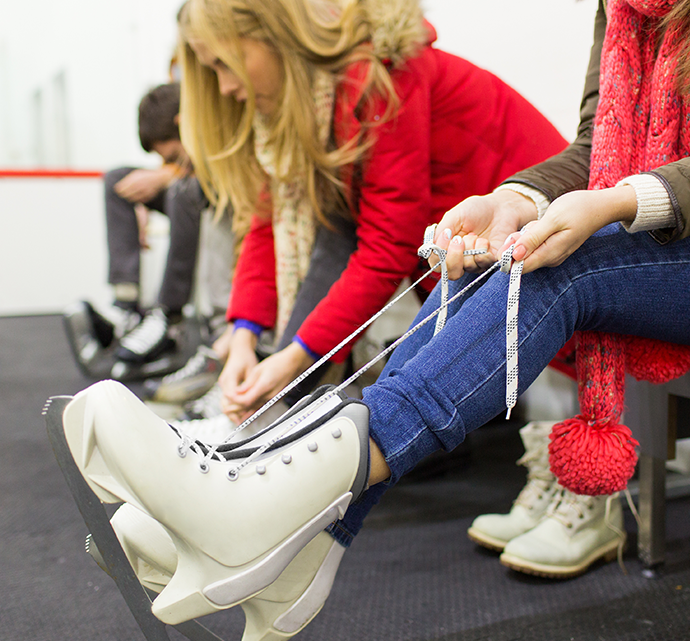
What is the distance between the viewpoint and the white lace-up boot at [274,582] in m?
0.46

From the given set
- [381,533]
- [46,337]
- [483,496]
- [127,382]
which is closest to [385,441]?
[381,533]

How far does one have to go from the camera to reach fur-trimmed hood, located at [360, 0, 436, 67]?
0.78m

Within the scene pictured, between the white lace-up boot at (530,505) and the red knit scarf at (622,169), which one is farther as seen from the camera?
the white lace-up boot at (530,505)

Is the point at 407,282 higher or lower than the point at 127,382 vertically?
higher

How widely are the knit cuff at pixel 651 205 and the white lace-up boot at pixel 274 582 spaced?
360 mm

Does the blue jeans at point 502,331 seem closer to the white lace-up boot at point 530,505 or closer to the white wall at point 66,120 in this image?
the white lace-up boot at point 530,505

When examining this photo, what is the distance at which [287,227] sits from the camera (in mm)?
954

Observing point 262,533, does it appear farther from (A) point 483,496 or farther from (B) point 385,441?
(A) point 483,496

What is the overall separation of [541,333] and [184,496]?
0.96 feet

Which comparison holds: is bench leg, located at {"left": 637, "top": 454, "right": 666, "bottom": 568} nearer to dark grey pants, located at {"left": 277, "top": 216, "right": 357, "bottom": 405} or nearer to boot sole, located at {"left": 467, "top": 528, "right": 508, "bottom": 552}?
boot sole, located at {"left": 467, "top": 528, "right": 508, "bottom": 552}

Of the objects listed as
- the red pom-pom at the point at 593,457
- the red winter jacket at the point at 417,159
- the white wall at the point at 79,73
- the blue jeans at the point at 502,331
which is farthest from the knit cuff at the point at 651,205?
the white wall at the point at 79,73

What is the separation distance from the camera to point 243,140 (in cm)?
88

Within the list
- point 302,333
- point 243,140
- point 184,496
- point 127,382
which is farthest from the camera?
point 127,382

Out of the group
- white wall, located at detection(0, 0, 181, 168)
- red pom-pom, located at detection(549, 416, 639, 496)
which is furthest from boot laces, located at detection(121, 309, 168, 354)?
white wall, located at detection(0, 0, 181, 168)
